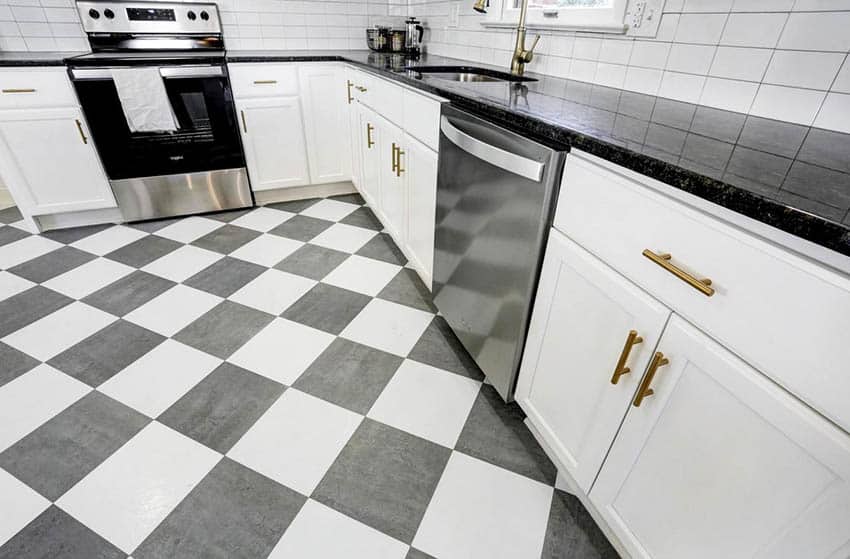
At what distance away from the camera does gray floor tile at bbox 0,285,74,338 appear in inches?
64.9

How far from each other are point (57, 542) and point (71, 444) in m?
0.31

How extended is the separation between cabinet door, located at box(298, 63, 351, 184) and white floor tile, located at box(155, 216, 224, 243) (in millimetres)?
699

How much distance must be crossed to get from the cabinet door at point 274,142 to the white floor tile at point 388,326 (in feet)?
4.39

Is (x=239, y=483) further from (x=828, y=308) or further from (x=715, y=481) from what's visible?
(x=828, y=308)

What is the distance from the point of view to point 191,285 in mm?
1903

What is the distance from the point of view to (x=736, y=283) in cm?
57

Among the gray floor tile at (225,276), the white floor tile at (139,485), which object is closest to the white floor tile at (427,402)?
the white floor tile at (139,485)

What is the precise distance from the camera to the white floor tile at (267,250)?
2111 mm

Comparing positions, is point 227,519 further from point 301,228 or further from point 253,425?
point 301,228

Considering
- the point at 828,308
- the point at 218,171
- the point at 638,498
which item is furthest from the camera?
the point at 218,171

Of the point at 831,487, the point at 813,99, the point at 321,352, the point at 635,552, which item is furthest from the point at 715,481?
the point at 321,352

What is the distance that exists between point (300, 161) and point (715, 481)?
8.65 ft

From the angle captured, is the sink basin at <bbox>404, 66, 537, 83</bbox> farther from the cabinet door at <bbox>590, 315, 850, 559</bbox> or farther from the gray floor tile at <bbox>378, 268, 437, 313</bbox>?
the cabinet door at <bbox>590, 315, 850, 559</bbox>

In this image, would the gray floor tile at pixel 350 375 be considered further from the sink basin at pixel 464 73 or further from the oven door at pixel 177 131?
the oven door at pixel 177 131
